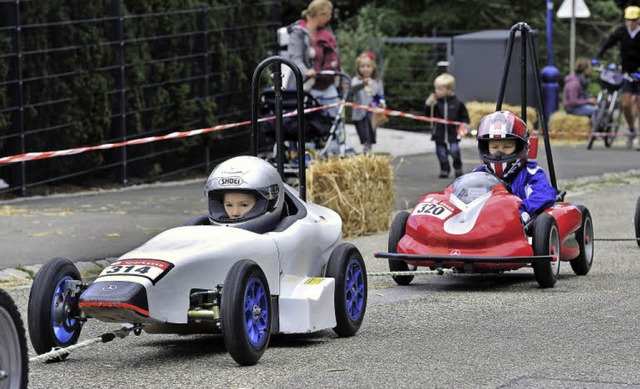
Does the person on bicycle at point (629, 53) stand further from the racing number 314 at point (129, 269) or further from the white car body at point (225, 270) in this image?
the racing number 314 at point (129, 269)

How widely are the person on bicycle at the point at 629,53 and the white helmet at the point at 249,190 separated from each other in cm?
1637

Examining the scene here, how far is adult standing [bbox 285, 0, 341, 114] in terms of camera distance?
18531 millimetres

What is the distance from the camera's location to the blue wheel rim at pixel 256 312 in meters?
7.83

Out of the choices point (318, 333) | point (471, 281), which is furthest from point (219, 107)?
point (318, 333)

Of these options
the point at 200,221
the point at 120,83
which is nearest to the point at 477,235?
the point at 200,221

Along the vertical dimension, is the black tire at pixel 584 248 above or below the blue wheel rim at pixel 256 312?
below

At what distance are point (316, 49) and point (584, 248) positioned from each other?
7.45 meters

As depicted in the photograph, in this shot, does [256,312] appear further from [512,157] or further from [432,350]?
[512,157]

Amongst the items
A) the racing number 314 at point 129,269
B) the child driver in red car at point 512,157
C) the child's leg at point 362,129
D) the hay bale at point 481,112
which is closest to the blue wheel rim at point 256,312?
the racing number 314 at point 129,269

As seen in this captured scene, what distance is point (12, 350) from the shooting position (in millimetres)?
6383

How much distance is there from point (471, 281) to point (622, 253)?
7.03 ft

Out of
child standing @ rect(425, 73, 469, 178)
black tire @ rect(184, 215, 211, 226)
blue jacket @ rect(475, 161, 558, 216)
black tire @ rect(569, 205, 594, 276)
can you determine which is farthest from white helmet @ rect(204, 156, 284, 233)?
child standing @ rect(425, 73, 469, 178)

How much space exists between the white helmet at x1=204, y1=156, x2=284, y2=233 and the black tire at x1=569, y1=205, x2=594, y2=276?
352 cm

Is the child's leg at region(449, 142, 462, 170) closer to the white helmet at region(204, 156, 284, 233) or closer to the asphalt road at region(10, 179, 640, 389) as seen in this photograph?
the asphalt road at region(10, 179, 640, 389)
